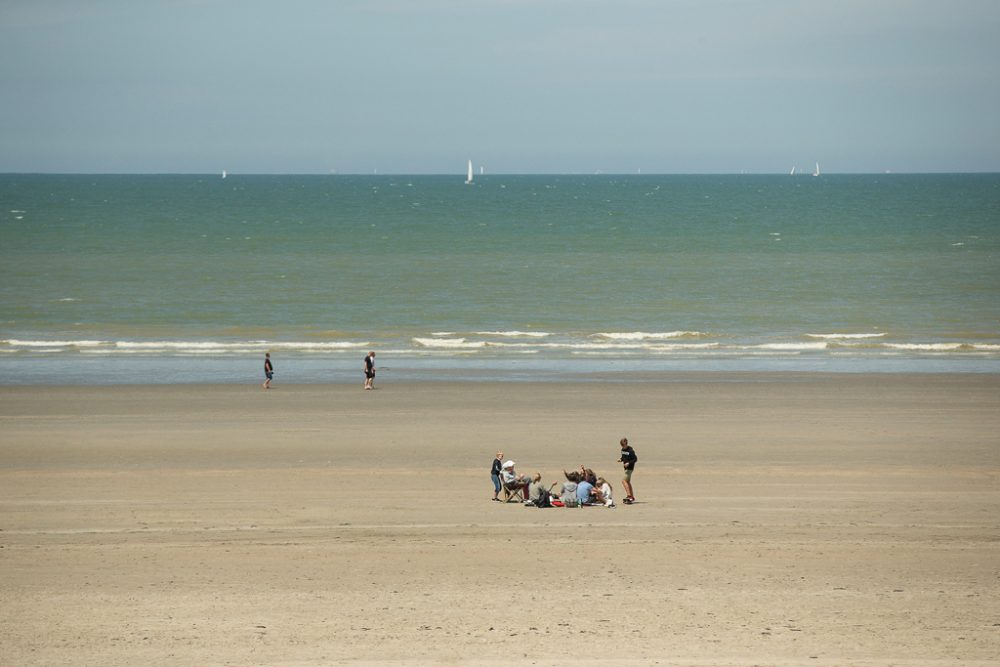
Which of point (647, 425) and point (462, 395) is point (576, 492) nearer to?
point (647, 425)

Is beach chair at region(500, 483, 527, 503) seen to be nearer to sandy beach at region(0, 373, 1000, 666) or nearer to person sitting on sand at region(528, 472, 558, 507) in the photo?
person sitting on sand at region(528, 472, 558, 507)

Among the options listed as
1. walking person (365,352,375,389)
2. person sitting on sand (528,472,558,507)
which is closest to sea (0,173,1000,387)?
walking person (365,352,375,389)

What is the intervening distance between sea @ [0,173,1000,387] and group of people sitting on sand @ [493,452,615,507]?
13190mm

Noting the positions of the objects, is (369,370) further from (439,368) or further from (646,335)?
(646,335)

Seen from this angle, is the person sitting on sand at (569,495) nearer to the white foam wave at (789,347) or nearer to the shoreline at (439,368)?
the shoreline at (439,368)

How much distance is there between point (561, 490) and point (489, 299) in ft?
111

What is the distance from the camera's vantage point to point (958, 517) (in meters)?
16.5

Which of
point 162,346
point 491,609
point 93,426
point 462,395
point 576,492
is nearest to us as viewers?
point 491,609

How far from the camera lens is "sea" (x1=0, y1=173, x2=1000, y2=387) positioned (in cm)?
3484

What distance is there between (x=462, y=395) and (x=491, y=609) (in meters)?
15.6

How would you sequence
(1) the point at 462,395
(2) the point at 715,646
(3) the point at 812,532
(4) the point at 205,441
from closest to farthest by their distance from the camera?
1. (2) the point at 715,646
2. (3) the point at 812,532
3. (4) the point at 205,441
4. (1) the point at 462,395

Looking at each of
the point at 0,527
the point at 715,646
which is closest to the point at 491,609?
the point at 715,646

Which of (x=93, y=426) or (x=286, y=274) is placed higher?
(x=286, y=274)

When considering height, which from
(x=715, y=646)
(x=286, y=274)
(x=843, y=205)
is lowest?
(x=715, y=646)
